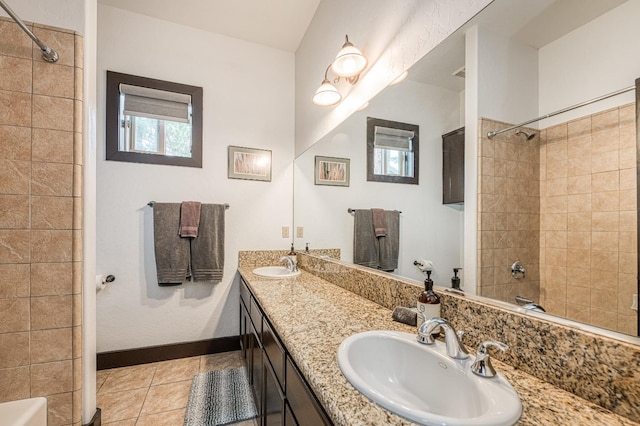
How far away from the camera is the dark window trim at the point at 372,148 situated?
124 centimetres

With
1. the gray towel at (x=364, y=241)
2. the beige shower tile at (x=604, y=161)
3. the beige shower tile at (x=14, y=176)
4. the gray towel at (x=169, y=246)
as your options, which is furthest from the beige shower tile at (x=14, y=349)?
the beige shower tile at (x=604, y=161)

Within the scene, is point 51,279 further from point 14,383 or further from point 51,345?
point 14,383

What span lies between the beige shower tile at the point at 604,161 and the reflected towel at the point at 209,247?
7.78 ft

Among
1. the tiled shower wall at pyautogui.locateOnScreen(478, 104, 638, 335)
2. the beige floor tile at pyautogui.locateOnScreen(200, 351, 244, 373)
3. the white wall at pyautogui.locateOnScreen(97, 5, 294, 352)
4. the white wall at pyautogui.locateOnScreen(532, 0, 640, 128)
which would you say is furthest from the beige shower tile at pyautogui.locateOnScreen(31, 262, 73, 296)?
the white wall at pyautogui.locateOnScreen(532, 0, 640, 128)

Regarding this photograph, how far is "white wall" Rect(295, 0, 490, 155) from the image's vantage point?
3.48 ft

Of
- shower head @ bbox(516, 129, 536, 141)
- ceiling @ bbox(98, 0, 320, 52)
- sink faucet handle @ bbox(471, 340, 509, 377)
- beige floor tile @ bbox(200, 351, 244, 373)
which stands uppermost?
ceiling @ bbox(98, 0, 320, 52)

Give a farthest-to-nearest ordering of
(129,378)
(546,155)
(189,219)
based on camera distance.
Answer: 1. (189,219)
2. (129,378)
3. (546,155)

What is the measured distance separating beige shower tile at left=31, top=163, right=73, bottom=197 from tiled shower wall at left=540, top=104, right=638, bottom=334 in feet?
5.87

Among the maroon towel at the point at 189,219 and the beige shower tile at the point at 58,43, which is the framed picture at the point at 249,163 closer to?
the maroon towel at the point at 189,219

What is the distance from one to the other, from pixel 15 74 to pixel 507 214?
2006 mm

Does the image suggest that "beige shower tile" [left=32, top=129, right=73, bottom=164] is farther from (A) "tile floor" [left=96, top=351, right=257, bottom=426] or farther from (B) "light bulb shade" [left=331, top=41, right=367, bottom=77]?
(A) "tile floor" [left=96, top=351, right=257, bottom=426]

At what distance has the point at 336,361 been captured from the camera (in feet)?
2.59

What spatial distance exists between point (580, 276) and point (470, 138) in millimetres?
523

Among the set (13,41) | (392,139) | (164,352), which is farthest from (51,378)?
(392,139)
